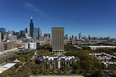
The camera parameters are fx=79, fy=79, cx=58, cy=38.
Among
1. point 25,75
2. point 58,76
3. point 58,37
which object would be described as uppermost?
point 58,37

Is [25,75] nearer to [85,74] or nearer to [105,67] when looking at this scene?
[85,74]

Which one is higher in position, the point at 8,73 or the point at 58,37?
the point at 58,37

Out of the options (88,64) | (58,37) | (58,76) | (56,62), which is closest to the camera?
(58,76)

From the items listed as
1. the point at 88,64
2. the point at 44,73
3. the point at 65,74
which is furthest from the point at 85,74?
the point at 44,73

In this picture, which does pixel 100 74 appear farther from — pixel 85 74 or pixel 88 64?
pixel 88 64

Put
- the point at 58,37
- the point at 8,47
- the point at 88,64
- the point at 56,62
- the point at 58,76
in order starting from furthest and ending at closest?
the point at 8,47, the point at 58,37, the point at 56,62, the point at 88,64, the point at 58,76

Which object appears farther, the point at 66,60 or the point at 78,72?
the point at 66,60
